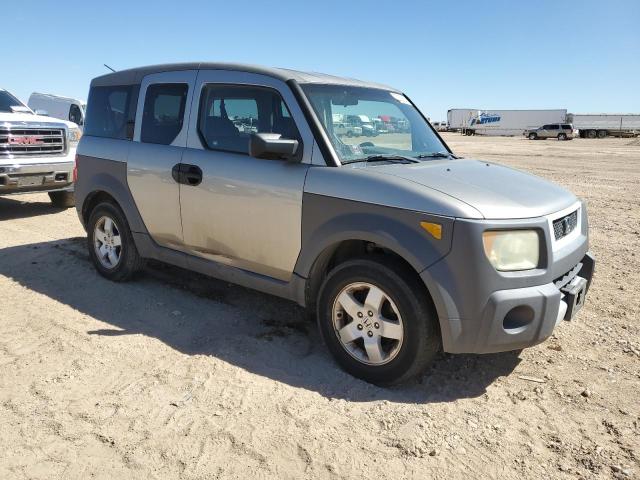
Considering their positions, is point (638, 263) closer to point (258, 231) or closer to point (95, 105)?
point (258, 231)

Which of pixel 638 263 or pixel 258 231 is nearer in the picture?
pixel 258 231

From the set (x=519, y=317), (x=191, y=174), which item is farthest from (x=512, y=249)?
(x=191, y=174)

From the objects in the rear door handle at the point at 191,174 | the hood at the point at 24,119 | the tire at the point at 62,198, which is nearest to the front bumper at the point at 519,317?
the rear door handle at the point at 191,174

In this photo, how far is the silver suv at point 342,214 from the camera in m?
3.05

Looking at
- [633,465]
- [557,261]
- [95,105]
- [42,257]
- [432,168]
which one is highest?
[95,105]

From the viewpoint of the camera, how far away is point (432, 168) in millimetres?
3674

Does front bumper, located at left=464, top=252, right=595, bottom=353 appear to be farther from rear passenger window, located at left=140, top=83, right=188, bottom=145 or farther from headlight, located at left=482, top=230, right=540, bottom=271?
rear passenger window, located at left=140, top=83, right=188, bottom=145

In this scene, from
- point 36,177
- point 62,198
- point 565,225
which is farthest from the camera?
point 62,198

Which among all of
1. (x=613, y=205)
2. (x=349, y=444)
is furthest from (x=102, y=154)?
(x=613, y=205)

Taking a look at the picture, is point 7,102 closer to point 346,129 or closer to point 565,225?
point 346,129

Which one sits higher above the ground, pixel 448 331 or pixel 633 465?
pixel 448 331

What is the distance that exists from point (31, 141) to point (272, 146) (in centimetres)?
647

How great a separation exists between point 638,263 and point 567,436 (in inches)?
162

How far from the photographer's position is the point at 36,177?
26.9 ft
